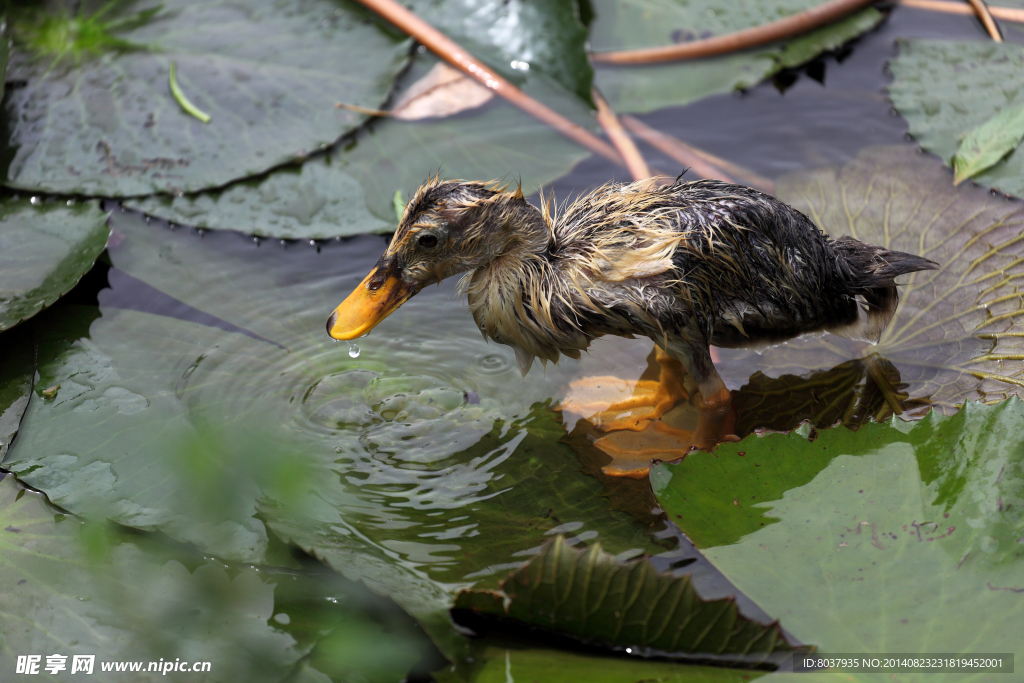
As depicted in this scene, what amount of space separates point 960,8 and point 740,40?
155cm

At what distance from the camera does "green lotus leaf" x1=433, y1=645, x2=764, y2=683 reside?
74.4 inches

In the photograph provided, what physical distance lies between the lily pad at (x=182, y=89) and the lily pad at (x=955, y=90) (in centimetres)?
270

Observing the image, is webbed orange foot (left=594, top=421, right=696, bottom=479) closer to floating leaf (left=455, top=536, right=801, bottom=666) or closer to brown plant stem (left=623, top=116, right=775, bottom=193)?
floating leaf (left=455, top=536, right=801, bottom=666)

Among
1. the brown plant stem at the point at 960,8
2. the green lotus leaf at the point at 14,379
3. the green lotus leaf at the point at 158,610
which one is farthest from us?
the brown plant stem at the point at 960,8

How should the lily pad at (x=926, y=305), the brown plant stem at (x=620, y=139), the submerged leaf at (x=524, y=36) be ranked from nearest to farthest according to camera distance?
the lily pad at (x=926, y=305) → the brown plant stem at (x=620, y=139) → the submerged leaf at (x=524, y=36)

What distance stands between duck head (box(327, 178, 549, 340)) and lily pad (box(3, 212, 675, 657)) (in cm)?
50

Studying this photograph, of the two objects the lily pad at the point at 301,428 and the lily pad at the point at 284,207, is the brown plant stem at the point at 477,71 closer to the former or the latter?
the lily pad at the point at 284,207

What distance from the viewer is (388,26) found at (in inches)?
170

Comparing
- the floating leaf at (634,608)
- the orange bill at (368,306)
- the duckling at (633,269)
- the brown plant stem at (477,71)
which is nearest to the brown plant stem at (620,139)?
the brown plant stem at (477,71)

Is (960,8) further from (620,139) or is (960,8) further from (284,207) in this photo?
(284,207)

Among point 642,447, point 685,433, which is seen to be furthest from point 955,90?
point 642,447

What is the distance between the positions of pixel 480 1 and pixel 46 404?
3128mm

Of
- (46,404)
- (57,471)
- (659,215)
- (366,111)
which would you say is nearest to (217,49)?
(366,111)

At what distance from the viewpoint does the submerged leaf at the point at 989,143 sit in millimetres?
3490
